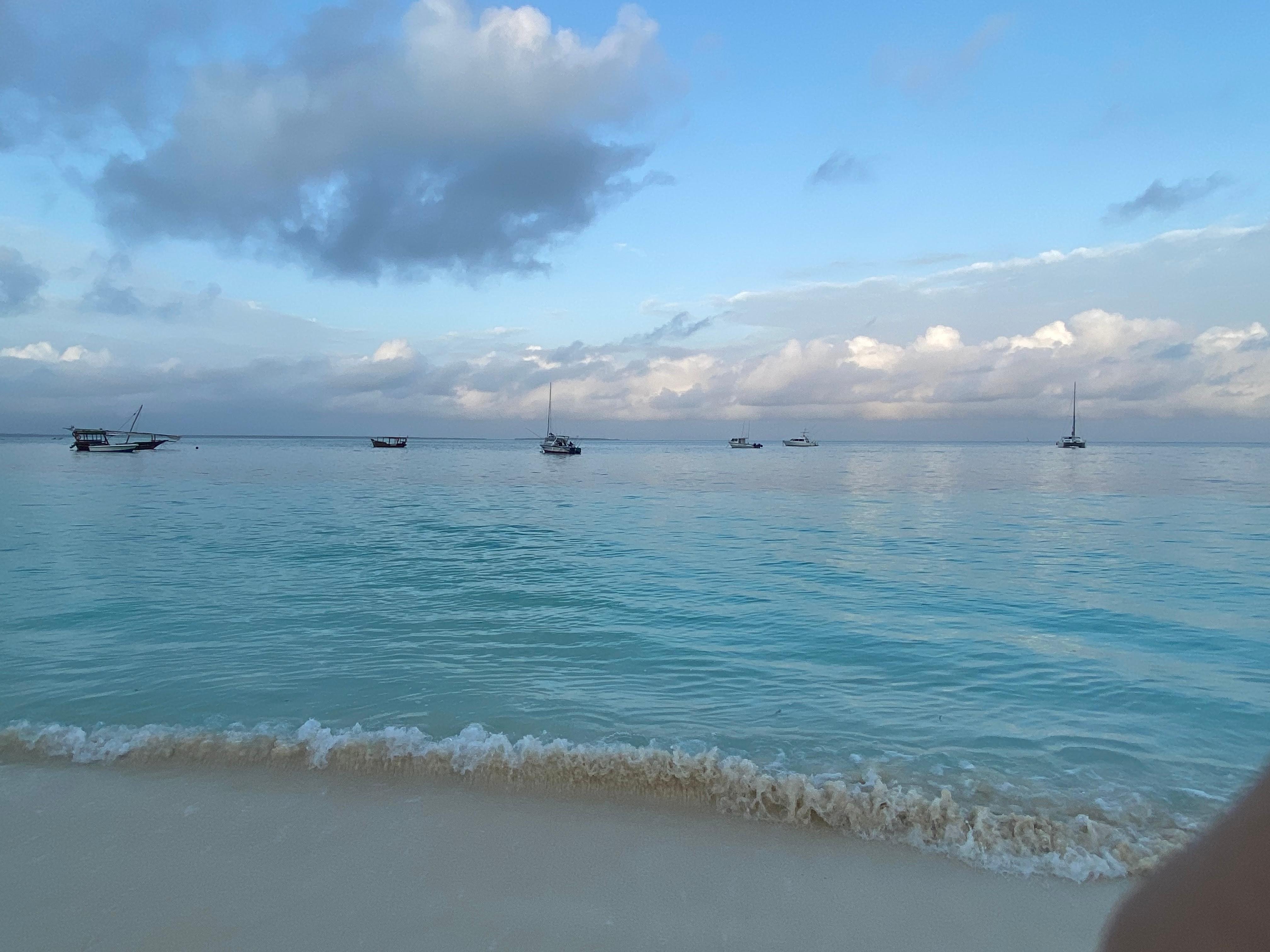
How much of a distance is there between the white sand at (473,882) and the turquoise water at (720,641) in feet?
2.47

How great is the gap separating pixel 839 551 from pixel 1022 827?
55.2 feet

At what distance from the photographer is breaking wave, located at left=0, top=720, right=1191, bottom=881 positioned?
6074 mm

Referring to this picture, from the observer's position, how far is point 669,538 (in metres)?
25.8

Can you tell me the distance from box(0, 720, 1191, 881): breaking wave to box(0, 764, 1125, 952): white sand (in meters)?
0.25

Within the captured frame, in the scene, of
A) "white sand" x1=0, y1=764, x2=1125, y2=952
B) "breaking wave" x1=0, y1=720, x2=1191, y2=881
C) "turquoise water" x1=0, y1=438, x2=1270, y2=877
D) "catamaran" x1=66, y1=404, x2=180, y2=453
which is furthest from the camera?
"catamaran" x1=66, y1=404, x2=180, y2=453

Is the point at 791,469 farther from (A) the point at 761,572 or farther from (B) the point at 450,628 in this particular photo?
(B) the point at 450,628

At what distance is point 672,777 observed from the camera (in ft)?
23.5

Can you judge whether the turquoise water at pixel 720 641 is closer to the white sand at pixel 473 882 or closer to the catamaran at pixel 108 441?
the white sand at pixel 473 882

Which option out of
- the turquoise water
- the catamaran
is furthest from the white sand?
the catamaran

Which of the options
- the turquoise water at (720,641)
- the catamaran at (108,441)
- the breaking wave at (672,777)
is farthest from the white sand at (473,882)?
the catamaran at (108,441)

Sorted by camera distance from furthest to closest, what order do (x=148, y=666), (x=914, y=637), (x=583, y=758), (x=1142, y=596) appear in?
1. (x=1142, y=596)
2. (x=914, y=637)
3. (x=148, y=666)
4. (x=583, y=758)

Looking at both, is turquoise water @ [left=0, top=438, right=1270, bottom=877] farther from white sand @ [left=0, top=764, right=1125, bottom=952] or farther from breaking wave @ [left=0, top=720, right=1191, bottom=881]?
white sand @ [left=0, top=764, right=1125, bottom=952]

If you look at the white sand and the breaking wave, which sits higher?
the breaking wave

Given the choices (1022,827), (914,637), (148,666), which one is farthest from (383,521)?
(1022,827)
